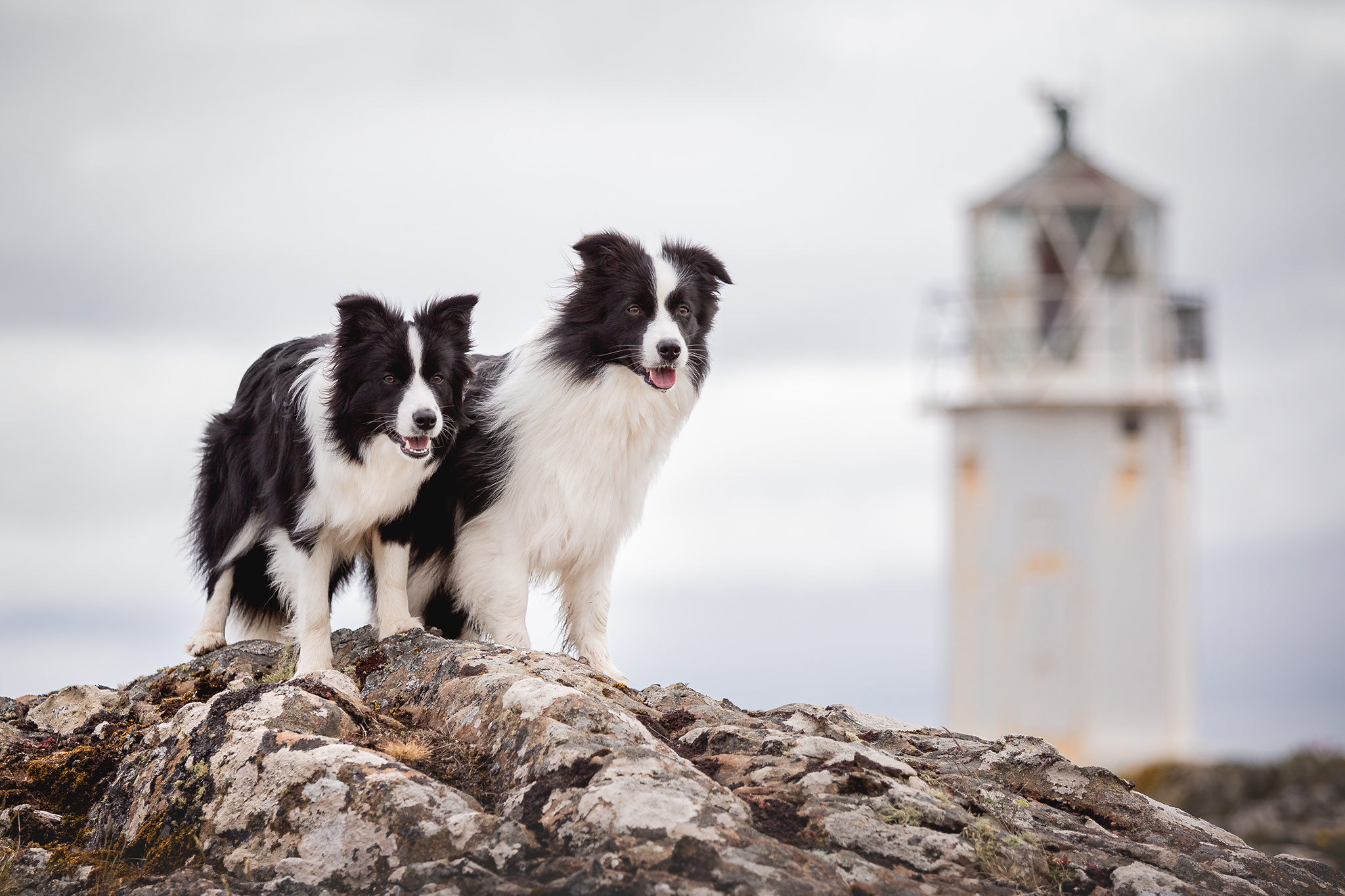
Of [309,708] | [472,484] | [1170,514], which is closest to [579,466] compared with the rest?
[472,484]

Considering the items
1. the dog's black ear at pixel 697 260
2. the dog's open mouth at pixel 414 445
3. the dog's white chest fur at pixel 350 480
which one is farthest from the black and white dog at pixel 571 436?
the dog's open mouth at pixel 414 445

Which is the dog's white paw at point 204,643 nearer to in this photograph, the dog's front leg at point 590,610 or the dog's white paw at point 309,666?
the dog's white paw at point 309,666

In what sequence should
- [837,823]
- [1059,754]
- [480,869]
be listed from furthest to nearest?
[1059,754] < [837,823] < [480,869]

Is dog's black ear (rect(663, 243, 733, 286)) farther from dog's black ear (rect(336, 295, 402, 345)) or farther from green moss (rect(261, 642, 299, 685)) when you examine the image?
green moss (rect(261, 642, 299, 685))

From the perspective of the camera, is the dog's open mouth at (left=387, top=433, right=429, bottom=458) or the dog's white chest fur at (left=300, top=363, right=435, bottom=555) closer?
the dog's open mouth at (left=387, top=433, right=429, bottom=458)

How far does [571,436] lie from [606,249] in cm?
96

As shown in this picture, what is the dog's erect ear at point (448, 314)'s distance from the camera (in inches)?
247

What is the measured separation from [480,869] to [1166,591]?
958 inches

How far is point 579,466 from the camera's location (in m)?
7.08

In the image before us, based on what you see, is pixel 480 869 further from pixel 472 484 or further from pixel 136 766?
pixel 472 484

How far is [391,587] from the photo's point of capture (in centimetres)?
668

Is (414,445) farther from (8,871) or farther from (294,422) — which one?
(8,871)

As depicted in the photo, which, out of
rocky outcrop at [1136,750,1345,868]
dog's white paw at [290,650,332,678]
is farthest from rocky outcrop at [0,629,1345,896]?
rocky outcrop at [1136,750,1345,868]

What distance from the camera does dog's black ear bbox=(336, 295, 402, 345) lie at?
6.18 m
